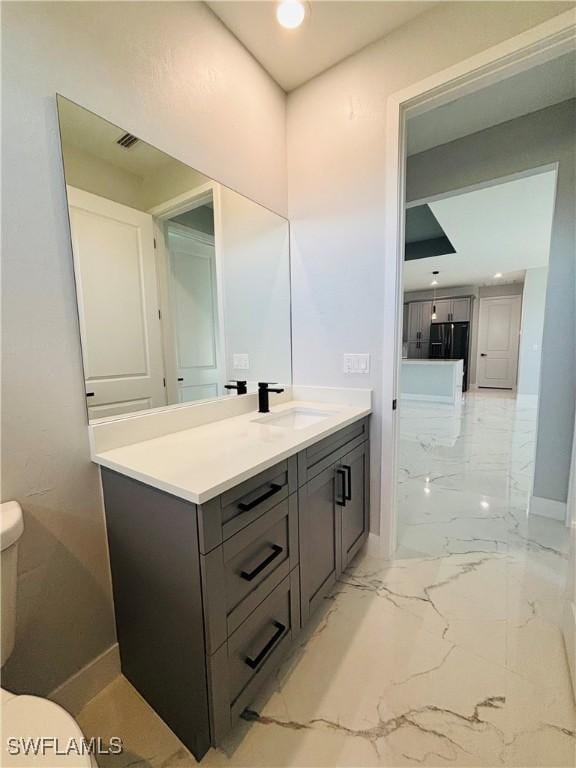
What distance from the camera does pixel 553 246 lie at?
215 cm

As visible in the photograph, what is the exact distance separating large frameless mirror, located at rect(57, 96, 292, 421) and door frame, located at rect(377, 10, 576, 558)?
67cm

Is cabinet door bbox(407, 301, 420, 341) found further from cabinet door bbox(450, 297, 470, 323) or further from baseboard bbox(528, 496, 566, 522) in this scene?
baseboard bbox(528, 496, 566, 522)

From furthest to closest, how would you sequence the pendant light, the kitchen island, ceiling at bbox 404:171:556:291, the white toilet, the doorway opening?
the pendant light < the kitchen island < ceiling at bbox 404:171:556:291 < the doorway opening < the white toilet

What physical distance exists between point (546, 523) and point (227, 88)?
329cm

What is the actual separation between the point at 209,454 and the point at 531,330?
7.59m

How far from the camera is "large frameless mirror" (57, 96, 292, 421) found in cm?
115

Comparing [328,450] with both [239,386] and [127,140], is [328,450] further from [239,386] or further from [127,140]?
[127,140]

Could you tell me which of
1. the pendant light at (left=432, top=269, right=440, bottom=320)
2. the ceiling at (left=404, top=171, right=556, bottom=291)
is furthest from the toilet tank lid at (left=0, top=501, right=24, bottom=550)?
the pendant light at (left=432, top=269, right=440, bottom=320)

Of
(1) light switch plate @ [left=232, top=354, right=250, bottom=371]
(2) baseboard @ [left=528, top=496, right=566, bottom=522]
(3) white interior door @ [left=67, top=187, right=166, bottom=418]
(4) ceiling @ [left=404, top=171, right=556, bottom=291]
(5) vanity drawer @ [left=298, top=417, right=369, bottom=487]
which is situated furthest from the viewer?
(4) ceiling @ [left=404, top=171, right=556, bottom=291]

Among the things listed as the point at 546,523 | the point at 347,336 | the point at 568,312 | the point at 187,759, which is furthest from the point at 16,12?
the point at 546,523

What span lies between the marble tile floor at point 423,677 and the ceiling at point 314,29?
2.78 meters

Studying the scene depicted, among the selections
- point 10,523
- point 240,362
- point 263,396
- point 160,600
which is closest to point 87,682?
point 160,600

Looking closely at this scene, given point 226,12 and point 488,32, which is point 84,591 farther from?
point 488,32

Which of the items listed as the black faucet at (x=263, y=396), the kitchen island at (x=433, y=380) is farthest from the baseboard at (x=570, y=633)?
the kitchen island at (x=433, y=380)
